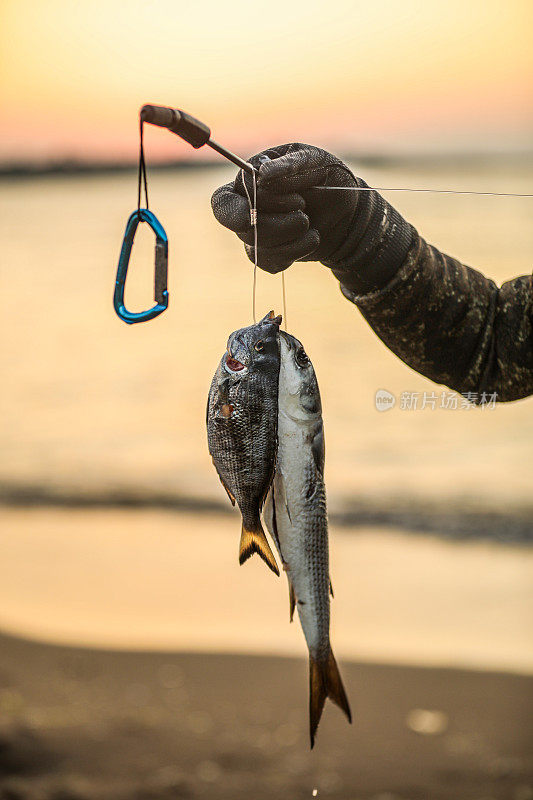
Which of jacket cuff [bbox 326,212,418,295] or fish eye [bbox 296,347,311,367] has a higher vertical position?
jacket cuff [bbox 326,212,418,295]

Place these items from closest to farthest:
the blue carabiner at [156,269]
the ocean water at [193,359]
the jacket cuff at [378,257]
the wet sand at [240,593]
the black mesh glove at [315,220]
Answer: the blue carabiner at [156,269] → the black mesh glove at [315,220] → the jacket cuff at [378,257] → the wet sand at [240,593] → the ocean water at [193,359]

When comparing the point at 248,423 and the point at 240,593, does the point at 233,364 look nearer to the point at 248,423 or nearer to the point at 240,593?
the point at 248,423

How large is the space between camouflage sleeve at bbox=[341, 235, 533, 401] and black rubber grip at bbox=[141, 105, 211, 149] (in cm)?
80

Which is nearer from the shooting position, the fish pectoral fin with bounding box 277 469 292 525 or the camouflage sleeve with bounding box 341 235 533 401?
the fish pectoral fin with bounding box 277 469 292 525

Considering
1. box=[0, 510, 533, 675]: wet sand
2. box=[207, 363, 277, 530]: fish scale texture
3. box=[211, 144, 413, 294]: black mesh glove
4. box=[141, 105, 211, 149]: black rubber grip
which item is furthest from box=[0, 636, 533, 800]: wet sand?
box=[141, 105, 211, 149]: black rubber grip

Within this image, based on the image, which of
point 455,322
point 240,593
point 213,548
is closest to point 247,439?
point 455,322

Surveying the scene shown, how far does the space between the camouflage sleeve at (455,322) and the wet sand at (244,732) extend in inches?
88.2

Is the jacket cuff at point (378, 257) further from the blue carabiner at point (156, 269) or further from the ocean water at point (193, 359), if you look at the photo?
the ocean water at point (193, 359)

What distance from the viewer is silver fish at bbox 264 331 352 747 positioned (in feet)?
5.37

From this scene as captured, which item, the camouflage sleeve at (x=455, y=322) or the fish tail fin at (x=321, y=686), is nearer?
the fish tail fin at (x=321, y=686)

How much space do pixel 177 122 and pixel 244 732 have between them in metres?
3.36

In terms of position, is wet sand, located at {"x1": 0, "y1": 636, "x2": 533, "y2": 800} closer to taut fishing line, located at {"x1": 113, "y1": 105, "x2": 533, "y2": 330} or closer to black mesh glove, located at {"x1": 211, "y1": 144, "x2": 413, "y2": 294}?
black mesh glove, located at {"x1": 211, "y1": 144, "x2": 413, "y2": 294}

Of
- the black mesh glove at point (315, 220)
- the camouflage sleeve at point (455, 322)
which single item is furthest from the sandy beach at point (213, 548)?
the black mesh glove at point (315, 220)

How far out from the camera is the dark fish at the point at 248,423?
1599mm
